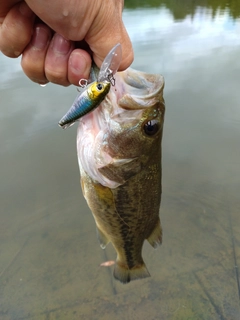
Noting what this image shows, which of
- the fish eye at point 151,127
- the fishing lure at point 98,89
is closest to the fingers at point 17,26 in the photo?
the fishing lure at point 98,89

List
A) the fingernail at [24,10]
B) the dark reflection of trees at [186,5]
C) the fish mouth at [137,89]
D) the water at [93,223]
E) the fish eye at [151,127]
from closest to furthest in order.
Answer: the fingernail at [24,10]
the fish mouth at [137,89]
the fish eye at [151,127]
the water at [93,223]
the dark reflection of trees at [186,5]

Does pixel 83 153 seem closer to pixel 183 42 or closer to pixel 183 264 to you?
pixel 183 264

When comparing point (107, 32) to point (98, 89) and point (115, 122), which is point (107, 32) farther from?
point (115, 122)

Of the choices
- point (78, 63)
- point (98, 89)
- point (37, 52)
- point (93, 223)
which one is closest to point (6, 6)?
point (37, 52)

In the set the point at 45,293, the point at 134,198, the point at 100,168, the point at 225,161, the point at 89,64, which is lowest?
the point at 45,293

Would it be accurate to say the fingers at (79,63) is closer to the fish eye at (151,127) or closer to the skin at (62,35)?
the skin at (62,35)

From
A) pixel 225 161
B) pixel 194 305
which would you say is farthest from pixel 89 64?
pixel 225 161

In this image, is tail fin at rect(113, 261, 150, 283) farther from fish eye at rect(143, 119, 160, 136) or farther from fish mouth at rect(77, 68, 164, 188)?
fish eye at rect(143, 119, 160, 136)

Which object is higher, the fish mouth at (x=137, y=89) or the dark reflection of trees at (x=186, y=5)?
the fish mouth at (x=137, y=89)
